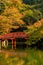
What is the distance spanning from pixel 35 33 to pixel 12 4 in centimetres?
305

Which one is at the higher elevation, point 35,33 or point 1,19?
point 1,19

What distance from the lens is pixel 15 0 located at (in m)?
20.9

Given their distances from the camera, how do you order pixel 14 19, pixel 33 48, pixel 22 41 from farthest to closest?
pixel 22 41
pixel 33 48
pixel 14 19

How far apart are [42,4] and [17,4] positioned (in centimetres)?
884

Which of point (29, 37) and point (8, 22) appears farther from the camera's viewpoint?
point (29, 37)

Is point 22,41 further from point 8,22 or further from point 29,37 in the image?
point 8,22

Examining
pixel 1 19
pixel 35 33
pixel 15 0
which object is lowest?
pixel 35 33

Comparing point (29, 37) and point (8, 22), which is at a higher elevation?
point (8, 22)

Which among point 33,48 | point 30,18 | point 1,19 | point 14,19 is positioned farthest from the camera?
point 30,18

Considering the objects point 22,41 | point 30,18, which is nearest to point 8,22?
point 22,41

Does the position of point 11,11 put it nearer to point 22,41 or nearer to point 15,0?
point 15,0

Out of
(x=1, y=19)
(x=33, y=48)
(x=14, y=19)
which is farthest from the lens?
(x=33, y=48)

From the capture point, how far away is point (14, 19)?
21.5 metres

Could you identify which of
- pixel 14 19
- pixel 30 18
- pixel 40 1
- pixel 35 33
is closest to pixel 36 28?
pixel 35 33
